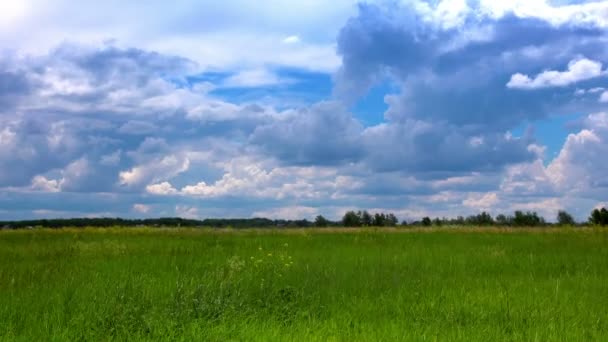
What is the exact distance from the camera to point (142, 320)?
847 cm

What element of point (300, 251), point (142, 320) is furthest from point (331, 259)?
point (142, 320)

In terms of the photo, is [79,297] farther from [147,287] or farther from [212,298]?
[212,298]

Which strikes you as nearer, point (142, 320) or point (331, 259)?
point (142, 320)

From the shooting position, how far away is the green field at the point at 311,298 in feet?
27.2

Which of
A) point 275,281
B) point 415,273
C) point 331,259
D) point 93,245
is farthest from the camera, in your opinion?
point 93,245

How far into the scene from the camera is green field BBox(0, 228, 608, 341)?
327 inches

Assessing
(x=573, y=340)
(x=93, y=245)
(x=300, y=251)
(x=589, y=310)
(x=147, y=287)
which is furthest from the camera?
(x=93, y=245)

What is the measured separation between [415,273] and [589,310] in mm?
4721

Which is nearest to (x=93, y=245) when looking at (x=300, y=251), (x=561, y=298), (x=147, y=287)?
(x=300, y=251)

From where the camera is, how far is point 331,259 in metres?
17.4

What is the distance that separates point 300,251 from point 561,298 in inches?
392

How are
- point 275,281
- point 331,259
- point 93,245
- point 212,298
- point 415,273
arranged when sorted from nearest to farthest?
point 212,298, point 275,281, point 415,273, point 331,259, point 93,245

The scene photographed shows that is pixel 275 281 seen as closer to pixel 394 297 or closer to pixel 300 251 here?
pixel 394 297

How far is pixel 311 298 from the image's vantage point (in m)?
10.6
